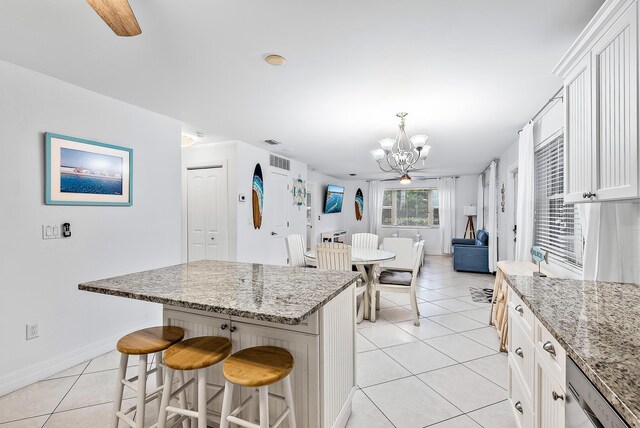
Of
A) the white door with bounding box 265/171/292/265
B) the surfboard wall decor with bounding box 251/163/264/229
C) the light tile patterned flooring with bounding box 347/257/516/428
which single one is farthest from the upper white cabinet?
the white door with bounding box 265/171/292/265

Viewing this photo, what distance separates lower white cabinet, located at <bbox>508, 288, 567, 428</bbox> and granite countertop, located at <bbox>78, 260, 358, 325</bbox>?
87 cm

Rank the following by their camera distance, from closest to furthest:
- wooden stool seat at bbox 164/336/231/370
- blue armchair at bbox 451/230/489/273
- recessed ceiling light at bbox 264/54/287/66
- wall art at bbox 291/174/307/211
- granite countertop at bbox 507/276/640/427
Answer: granite countertop at bbox 507/276/640/427, wooden stool seat at bbox 164/336/231/370, recessed ceiling light at bbox 264/54/287/66, blue armchair at bbox 451/230/489/273, wall art at bbox 291/174/307/211

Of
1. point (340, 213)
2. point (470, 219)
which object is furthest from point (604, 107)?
point (340, 213)

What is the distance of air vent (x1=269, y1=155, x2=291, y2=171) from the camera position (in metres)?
5.43

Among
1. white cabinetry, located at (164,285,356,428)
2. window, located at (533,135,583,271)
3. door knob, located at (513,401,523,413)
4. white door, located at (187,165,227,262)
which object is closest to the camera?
white cabinetry, located at (164,285,356,428)

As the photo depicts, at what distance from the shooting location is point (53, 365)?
93.0 inches

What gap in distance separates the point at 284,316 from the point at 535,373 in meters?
1.13

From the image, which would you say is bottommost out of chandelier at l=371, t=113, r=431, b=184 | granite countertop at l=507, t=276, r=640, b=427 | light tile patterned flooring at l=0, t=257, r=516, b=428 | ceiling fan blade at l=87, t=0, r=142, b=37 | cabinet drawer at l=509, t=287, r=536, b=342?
light tile patterned flooring at l=0, t=257, r=516, b=428

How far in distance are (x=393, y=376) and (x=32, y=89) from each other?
143 inches

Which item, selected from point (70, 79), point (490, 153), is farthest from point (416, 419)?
point (490, 153)

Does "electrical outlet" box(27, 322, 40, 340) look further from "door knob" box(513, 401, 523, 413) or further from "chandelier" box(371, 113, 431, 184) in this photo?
"chandelier" box(371, 113, 431, 184)

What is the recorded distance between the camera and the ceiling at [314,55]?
1.58m

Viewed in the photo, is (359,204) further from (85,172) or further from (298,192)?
(85,172)

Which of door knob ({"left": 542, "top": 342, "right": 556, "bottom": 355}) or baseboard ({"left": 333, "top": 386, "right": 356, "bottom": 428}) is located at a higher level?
door knob ({"left": 542, "top": 342, "right": 556, "bottom": 355})
